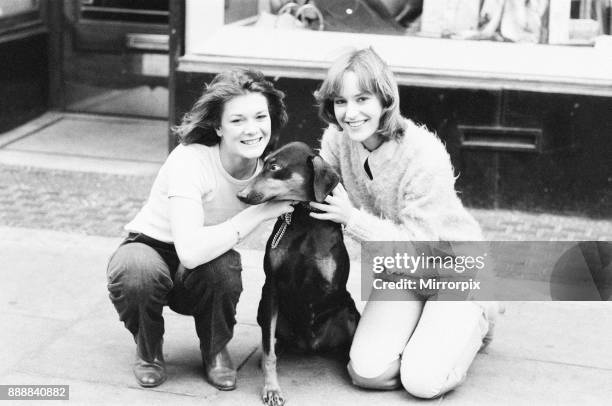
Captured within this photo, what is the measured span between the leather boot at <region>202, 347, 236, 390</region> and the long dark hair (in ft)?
2.80

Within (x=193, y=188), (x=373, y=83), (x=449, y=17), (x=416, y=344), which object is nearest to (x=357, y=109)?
(x=373, y=83)

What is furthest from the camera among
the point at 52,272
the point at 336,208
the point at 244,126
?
the point at 52,272

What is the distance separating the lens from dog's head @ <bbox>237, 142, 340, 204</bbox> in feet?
12.5

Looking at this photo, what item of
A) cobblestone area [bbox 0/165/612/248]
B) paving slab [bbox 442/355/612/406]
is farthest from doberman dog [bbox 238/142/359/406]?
cobblestone area [bbox 0/165/612/248]

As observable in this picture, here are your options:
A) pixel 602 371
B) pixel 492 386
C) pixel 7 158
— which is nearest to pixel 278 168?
pixel 492 386

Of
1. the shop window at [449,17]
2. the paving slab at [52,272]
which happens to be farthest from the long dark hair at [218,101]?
the shop window at [449,17]

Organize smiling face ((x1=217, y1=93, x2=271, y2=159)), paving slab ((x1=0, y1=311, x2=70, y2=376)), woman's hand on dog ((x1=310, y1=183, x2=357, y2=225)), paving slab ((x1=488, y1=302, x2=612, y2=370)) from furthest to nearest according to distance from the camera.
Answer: paving slab ((x1=488, y1=302, x2=612, y2=370)) → paving slab ((x1=0, y1=311, x2=70, y2=376)) → smiling face ((x1=217, y1=93, x2=271, y2=159)) → woman's hand on dog ((x1=310, y1=183, x2=357, y2=225))

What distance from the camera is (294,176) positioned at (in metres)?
3.81

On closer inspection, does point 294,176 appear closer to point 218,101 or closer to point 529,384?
point 218,101

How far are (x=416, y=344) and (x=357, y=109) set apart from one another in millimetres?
957

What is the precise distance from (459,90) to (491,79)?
0.67ft

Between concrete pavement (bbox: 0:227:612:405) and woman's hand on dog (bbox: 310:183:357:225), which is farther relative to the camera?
concrete pavement (bbox: 0:227:612:405)

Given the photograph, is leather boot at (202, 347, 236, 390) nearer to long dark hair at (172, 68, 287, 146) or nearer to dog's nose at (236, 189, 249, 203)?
dog's nose at (236, 189, 249, 203)

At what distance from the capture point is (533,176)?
6348 millimetres
